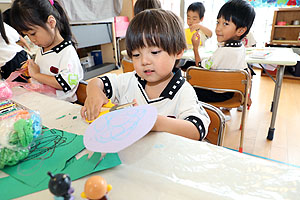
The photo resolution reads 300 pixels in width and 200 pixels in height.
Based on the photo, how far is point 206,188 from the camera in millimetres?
342

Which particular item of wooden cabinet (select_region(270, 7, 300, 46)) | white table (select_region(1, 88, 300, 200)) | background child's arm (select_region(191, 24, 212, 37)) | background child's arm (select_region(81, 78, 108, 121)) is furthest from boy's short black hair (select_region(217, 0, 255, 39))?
wooden cabinet (select_region(270, 7, 300, 46))

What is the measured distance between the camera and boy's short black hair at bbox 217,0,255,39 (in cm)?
147

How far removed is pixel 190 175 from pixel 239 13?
1.48 meters

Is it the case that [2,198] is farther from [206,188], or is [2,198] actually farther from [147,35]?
[147,35]

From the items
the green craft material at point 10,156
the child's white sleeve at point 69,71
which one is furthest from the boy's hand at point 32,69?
the green craft material at point 10,156

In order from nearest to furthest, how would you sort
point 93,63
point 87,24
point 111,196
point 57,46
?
point 111,196 → point 57,46 → point 87,24 → point 93,63

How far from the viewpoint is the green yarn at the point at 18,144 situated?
16.1 inches

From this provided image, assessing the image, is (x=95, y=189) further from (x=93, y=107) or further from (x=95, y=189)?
(x=93, y=107)

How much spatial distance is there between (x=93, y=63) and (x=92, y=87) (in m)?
3.59

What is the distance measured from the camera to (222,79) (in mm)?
1289

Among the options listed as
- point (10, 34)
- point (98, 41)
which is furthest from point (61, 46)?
point (98, 41)

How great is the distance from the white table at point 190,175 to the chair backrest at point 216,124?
253mm

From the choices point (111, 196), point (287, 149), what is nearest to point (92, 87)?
point (111, 196)

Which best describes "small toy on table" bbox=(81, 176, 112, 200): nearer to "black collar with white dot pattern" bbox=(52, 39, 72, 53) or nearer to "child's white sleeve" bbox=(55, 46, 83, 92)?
A: "child's white sleeve" bbox=(55, 46, 83, 92)
